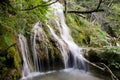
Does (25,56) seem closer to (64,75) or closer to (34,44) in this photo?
(34,44)

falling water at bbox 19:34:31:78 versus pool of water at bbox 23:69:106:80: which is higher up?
falling water at bbox 19:34:31:78

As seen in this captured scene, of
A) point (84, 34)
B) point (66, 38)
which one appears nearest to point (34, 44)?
point (66, 38)

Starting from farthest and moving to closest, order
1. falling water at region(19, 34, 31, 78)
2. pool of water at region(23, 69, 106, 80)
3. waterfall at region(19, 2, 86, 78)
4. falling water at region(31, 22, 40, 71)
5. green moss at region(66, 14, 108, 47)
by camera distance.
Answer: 1. green moss at region(66, 14, 108, 47)
2. falling water at region(31, 22, 40, 71)
3. waterfall at region(19, 2, 86, 78)
4. falling water at region(19, 34, 31, 78)
5. pool of water at region(23, 69, 106, 80)

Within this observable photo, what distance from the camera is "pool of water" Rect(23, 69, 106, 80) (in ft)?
22.8

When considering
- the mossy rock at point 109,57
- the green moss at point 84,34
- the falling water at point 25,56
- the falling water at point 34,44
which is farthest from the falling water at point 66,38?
the falling water at point 25,56

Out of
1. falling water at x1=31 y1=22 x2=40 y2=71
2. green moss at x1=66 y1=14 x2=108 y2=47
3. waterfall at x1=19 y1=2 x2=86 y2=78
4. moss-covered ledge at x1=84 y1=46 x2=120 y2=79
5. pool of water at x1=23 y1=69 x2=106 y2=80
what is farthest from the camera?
green moss at x1=66 y1=14 x2=108 y2=47

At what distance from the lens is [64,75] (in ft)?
24.2

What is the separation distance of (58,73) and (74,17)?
5835 millimetres

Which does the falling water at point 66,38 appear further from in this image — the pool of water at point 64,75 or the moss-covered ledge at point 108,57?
the pool of water at point 64,75

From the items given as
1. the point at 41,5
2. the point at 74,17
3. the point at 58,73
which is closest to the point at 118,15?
the point at 41,5

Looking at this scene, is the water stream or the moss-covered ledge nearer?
the water stream

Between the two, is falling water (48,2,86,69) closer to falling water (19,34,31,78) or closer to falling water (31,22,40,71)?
falling water (31,22,40,71)

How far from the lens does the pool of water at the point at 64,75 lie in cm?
695

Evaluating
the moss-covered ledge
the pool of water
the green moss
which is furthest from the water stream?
the green moss
